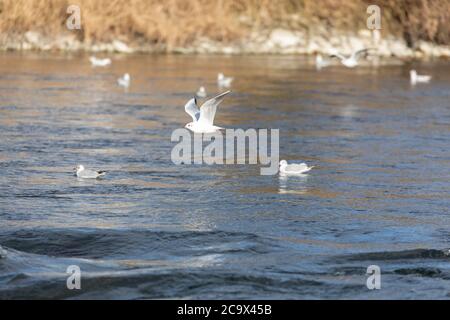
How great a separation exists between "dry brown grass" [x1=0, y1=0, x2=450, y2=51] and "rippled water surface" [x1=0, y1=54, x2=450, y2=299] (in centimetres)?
1445

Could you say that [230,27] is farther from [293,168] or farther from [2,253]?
[2,253]

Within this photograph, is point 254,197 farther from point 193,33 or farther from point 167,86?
point 193,33

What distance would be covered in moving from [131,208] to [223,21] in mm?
27397

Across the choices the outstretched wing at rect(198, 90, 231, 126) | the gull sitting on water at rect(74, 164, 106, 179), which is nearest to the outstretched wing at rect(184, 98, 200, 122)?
the outstretched wing at rect(198, 90, 231, 126)

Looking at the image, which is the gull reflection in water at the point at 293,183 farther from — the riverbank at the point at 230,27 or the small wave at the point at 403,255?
the riverbank at the point at 230,27

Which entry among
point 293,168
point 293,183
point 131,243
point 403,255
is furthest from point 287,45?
point 403,255

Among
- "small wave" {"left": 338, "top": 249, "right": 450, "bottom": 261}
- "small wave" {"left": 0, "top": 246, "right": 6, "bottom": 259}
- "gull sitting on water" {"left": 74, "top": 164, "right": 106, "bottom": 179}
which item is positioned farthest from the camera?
"gull sitting on water" {"left": 74, "top": 164, "right": 106, "bottom": 179}

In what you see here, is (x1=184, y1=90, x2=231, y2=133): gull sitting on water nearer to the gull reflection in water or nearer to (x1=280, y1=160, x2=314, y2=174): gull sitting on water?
(x1=280, y1=160, x2=314, y2=174): gull sitting on water

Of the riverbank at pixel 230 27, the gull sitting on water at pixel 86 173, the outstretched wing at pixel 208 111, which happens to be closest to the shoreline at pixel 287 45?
the riverbank at pixel 230 27

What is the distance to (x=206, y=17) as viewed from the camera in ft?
127

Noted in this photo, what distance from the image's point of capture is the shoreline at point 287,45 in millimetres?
37781

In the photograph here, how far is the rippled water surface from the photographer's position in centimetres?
926

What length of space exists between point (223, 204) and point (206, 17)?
27017mm

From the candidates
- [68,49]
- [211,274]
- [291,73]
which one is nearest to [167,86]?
[291,73]
